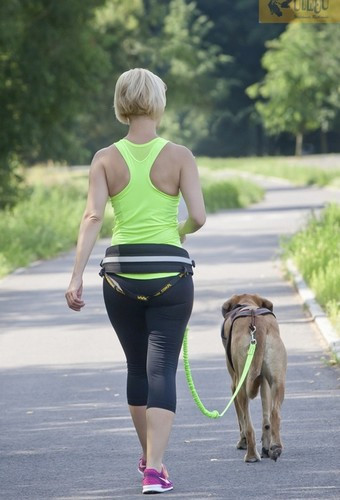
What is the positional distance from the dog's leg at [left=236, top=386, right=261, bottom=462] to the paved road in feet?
0.26

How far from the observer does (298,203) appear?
149 ft

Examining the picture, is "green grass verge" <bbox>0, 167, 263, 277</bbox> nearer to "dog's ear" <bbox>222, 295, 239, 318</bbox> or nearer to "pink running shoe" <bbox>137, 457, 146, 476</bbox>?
"dog's ear" <bbox>222, 295, 239, 318</bbox>

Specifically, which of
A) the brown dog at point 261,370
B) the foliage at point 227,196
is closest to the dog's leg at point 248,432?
the brown dog at point 261,370

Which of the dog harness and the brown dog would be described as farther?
the dog harness

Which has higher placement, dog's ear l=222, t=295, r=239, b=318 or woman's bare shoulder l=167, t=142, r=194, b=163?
woman's bare shoulder l=167, t=142, r=194, b=163

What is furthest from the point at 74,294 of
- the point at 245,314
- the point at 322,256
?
the point at 322,256

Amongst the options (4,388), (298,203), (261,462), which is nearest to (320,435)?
(261,462)

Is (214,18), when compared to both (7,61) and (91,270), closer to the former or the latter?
(7,61)

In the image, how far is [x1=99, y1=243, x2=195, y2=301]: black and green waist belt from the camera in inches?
261

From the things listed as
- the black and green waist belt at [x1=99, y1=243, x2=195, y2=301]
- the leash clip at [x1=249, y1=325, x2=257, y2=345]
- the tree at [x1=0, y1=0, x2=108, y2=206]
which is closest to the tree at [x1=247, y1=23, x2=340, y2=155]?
the tree at [x1=0, y1=0, x2=108, y2=206]

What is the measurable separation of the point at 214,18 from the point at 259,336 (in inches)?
4431

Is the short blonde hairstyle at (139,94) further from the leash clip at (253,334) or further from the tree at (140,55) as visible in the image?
the tree at (140,55)

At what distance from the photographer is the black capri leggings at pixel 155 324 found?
21.9ft

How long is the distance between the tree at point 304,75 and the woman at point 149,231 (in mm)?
80087
